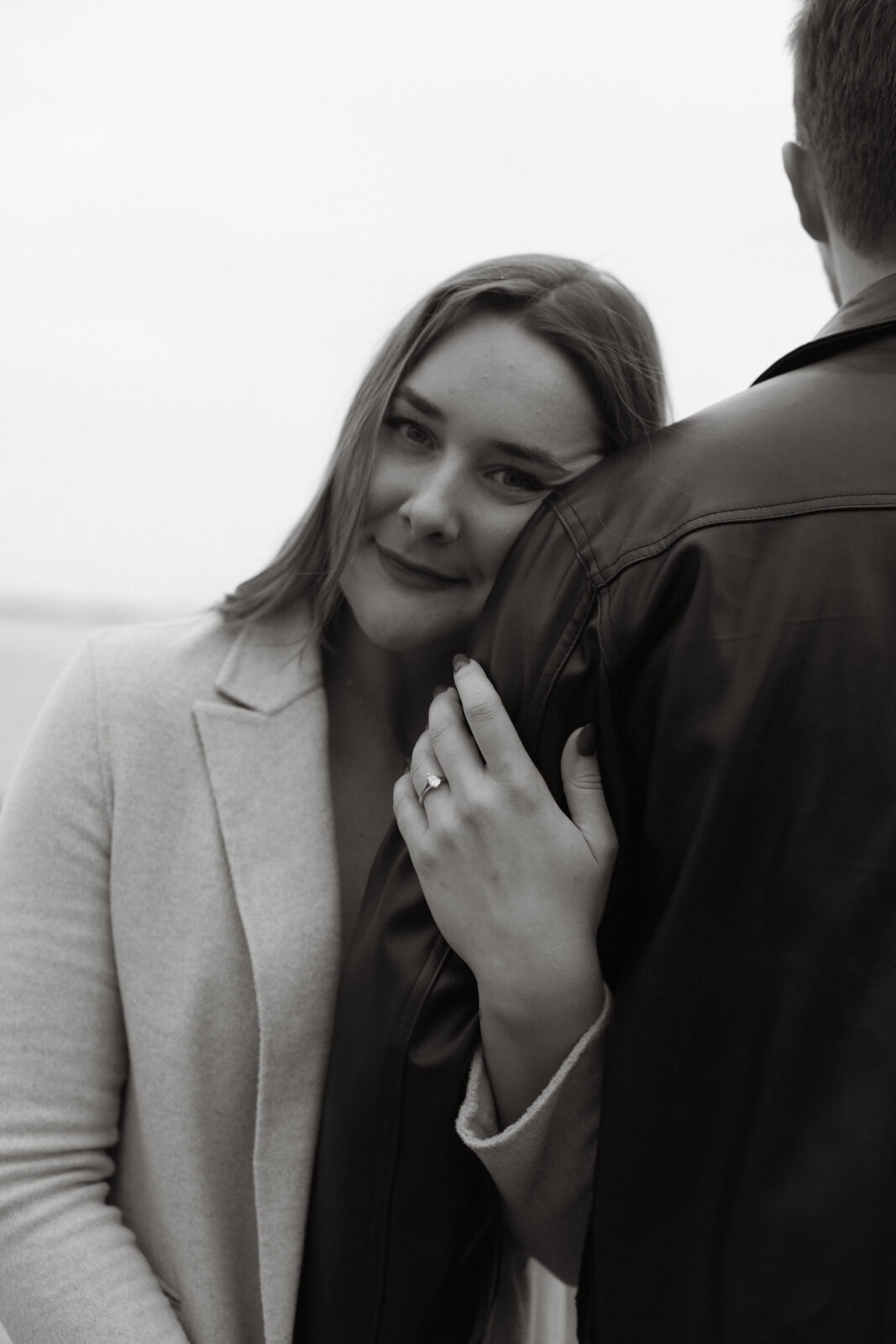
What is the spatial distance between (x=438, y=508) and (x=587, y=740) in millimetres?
433

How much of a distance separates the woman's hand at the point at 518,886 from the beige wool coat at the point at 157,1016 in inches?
11.6

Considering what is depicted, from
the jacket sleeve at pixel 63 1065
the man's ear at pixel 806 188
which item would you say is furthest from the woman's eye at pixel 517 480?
the jacket sleeve at pixel 63 1065

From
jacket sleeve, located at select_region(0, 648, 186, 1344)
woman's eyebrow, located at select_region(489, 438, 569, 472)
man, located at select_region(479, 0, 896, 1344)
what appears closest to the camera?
man, located at select_region(479, 0, 896, 1344)

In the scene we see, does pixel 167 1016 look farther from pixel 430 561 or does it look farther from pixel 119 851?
pixel 430 561

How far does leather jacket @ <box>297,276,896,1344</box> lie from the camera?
0.91 metres

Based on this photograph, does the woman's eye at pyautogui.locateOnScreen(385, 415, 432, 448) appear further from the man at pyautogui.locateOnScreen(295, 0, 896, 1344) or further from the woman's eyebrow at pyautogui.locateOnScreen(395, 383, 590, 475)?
the man at pyautogui.locateOnScreen(295, 0, 896, 1344)

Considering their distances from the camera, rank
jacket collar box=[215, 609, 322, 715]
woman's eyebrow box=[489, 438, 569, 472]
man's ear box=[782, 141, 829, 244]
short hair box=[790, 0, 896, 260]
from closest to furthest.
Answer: short hair box=[790, 0, 896, 260]
man's ear box=[782, 141, 829, 244]
woman's eyebrow box=[489, 438, 569, 472]
jacket collar box=[215, 609, 322, 715]

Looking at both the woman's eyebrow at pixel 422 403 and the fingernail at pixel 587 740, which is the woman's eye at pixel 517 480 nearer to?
the woman's eyebrow at pixel 422 403

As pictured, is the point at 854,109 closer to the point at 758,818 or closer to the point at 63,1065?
the point at 758,818

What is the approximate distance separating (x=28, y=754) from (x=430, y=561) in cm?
55

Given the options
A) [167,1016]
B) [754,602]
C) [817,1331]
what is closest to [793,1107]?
[817,1331]

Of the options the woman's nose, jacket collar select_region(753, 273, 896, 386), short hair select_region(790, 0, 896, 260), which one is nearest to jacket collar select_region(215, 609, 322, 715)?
the woman's nose

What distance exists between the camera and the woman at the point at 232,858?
4.23 feet

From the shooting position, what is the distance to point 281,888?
1.36m
